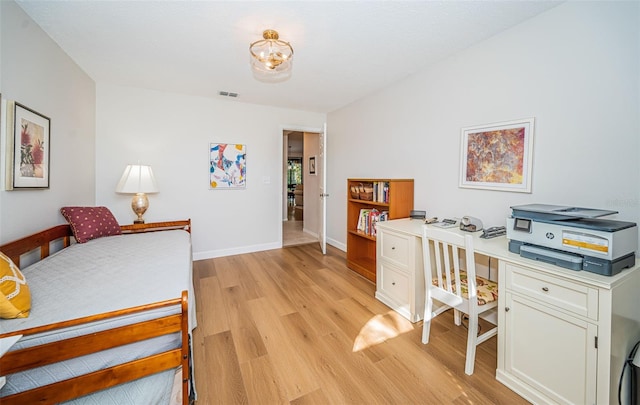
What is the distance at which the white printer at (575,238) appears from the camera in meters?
1.18

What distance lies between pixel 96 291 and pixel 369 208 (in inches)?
112

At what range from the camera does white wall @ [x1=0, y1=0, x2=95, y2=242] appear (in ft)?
5.41

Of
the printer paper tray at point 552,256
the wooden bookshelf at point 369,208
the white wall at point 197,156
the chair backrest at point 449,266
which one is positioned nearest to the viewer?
the printer paper tray at point 552,256

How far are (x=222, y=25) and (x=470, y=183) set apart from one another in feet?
7.84

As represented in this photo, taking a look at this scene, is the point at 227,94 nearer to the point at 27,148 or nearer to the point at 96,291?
the point at 27,148

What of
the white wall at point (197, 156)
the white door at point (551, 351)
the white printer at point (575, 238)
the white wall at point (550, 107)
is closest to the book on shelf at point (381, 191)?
the white wall at point (550, 107)

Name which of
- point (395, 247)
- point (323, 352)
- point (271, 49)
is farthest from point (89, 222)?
point (395, 247)

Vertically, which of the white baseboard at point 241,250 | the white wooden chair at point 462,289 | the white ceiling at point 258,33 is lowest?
the white baseboard at point 241,250

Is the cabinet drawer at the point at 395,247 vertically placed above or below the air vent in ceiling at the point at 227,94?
below

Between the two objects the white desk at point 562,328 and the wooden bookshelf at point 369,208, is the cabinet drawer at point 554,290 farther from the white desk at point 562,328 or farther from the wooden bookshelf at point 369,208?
the wooden bookshelf at point 369,208

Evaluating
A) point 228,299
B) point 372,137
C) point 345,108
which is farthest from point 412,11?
point 228,299

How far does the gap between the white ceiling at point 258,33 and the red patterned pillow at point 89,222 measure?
146cm

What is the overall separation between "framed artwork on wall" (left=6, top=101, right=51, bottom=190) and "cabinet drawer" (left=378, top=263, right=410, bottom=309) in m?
2.88

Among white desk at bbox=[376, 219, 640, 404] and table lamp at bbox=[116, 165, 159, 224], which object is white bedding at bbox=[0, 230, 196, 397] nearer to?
table lamp at bbox=[116, 165, 159, 224]
